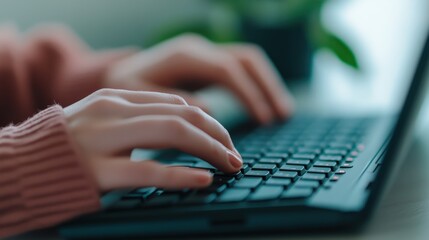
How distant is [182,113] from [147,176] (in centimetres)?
5

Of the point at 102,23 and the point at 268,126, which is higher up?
the point at 102,23

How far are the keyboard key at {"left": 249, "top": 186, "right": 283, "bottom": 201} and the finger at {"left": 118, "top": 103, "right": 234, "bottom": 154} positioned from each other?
61 millimetres

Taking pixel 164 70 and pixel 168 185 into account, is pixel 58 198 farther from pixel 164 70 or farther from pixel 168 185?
pixel 164 70

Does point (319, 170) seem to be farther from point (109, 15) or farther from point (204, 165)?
point (109, 15)

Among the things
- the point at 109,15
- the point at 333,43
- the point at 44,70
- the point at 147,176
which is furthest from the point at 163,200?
the point at 109,15

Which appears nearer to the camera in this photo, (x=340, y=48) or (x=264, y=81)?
(x=264, y=81)

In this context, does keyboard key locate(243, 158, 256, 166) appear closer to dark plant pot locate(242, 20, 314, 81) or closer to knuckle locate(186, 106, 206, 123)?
knuckle locate(186, 106, 206, 123)

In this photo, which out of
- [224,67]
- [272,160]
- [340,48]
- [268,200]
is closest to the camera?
[268,200]

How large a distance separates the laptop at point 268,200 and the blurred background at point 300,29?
467mm

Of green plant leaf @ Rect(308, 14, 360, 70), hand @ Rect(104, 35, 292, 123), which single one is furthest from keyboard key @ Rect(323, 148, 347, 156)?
green plant leaf @ Rect(308, 14, 360, 70)

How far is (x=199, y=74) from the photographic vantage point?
77 cm

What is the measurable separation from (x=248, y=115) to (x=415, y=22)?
58cm

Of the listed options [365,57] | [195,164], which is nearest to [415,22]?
[365,57]

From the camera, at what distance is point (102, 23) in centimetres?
116
